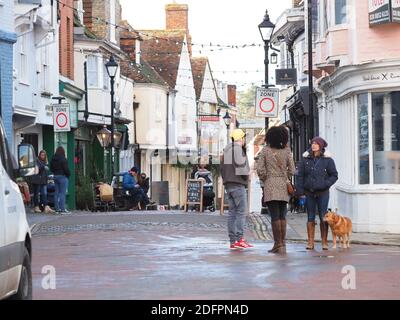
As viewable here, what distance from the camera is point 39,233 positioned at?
21578 millimetres

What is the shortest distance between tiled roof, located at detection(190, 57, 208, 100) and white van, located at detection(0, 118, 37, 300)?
64555 millimetres

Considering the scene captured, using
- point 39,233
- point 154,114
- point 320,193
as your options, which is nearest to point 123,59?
point 154,114

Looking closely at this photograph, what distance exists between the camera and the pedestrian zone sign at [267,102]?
27.4 meters

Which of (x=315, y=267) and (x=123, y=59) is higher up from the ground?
(x=123, y=59)

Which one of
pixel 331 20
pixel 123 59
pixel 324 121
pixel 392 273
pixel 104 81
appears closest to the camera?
pixel 392 273

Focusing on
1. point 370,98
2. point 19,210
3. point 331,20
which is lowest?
point 19,210

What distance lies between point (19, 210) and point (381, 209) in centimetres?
1353

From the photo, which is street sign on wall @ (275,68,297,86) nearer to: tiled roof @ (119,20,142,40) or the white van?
tiled roof @ (119,20,142,40)

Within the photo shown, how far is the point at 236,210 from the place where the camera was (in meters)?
16.9

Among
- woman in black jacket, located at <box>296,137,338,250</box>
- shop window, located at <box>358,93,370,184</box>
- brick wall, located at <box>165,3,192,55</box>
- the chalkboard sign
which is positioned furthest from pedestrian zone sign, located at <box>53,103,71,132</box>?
brick wall, located at <box>165,3,192,55</box>

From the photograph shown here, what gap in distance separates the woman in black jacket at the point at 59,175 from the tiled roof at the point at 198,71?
45564 millimetres

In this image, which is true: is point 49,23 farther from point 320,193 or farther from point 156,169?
point 156,169

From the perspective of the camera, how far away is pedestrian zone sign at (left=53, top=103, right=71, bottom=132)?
3225 centimetres

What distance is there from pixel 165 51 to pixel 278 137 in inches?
2015
